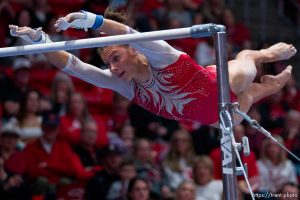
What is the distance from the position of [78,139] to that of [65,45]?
4.00 metres

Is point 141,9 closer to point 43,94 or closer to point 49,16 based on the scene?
point 49,16

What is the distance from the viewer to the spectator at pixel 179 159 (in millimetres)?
8716

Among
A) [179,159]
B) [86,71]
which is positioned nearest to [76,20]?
[86,71]

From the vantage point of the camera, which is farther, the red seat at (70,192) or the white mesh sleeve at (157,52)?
the red seat at (70,192)

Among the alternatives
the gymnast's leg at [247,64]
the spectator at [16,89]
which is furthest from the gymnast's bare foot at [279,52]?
the spectator at [16,89]

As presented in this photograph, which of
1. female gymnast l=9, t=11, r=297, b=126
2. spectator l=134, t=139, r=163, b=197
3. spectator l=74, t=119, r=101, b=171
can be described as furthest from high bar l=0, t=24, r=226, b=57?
spectator l=74, t=119, r=101, b=171

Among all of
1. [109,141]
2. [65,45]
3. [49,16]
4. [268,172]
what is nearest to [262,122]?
[268,172]

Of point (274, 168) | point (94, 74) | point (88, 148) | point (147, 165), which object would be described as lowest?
point (274, 168)

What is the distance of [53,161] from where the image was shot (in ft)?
26.7

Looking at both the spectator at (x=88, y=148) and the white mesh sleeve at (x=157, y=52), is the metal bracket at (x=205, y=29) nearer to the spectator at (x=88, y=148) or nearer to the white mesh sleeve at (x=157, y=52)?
the white mesh sleeve at (x=157, y=52)

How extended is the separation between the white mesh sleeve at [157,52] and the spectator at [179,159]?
335 cm

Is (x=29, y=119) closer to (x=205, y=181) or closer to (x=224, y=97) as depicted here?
(x=205, y=181)

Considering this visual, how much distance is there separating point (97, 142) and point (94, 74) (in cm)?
324

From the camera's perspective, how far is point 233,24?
1230 centimetres
